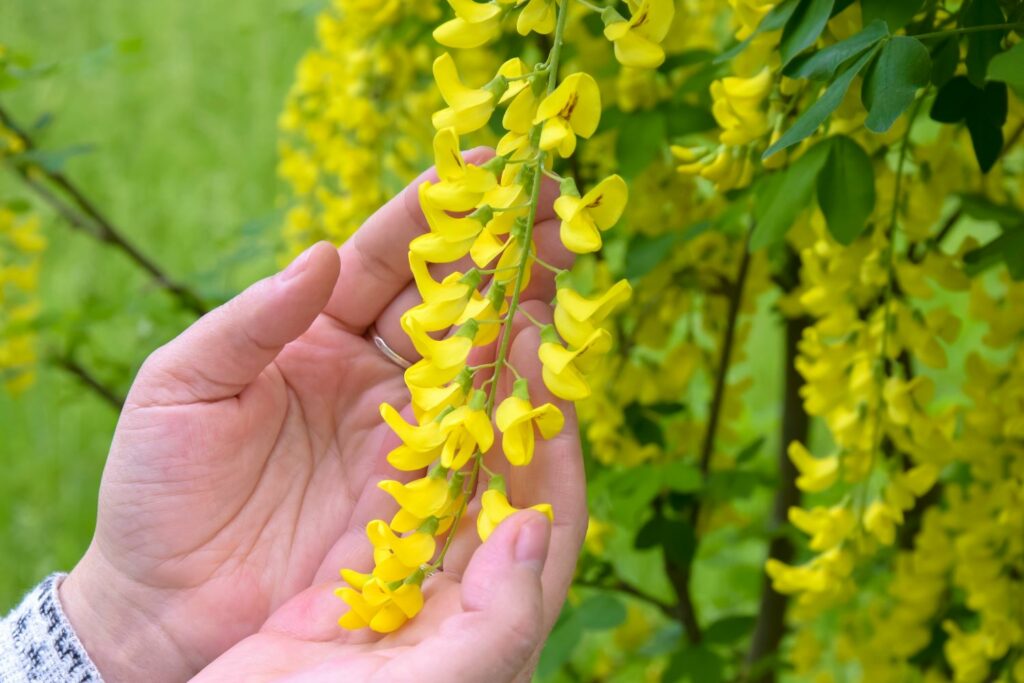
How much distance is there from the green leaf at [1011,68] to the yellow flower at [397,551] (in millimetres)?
478

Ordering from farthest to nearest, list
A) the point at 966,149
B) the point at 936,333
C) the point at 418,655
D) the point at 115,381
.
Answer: the point at 115,381 < the point at 966,149 < the point at 936,333 < the point at 418,655

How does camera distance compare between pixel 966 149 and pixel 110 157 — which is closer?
pixel 966 149

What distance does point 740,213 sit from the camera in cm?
118

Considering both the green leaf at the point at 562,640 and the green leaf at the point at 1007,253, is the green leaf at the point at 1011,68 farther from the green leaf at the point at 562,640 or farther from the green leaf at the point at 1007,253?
the green leaf at the point at 562,640

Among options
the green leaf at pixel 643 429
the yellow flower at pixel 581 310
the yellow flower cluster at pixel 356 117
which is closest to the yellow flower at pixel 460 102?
the yellow flower at pixel 581 310

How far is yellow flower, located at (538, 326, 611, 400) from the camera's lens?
757mm

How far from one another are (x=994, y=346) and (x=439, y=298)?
702 millimetres

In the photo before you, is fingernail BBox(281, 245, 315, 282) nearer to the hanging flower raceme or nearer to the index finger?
the index finger

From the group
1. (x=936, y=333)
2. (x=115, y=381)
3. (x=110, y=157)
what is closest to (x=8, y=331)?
(x=115, y=381)

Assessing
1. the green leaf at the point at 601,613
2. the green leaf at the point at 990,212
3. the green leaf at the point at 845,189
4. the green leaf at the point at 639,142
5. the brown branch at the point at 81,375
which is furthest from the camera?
the brown branch at the point at 81,375

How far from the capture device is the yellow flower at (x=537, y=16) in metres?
0.75

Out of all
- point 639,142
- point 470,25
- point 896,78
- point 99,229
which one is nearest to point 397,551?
point 470,25

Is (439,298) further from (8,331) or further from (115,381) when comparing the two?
(115,381)

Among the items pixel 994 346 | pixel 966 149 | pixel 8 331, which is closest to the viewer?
pixel 994 346
